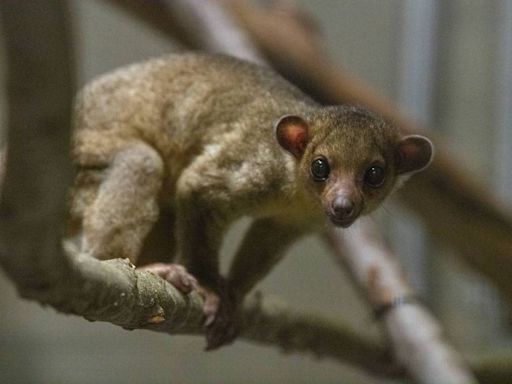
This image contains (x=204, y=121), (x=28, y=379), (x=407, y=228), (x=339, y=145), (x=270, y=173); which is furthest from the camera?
(x=407, y=228)

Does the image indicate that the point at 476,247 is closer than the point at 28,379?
Yes

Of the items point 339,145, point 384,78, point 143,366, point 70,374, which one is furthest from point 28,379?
point 339,145

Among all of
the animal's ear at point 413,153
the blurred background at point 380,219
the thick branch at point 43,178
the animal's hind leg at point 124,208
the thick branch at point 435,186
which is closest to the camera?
the thick branch at point 43,178

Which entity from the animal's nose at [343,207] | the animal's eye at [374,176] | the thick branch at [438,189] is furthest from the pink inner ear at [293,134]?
the thick branch at [438,189]

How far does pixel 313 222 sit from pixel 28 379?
5.62m

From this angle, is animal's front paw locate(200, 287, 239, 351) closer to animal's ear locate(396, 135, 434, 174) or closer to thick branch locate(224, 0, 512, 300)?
animal's ear locate(396, 135, 434, 174)

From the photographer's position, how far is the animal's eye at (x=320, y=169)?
13.7 ft

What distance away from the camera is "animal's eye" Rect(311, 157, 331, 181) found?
417 cm

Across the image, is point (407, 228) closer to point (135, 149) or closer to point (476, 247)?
point (476, 247)

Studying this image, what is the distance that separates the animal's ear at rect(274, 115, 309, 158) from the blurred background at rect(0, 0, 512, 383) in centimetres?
496

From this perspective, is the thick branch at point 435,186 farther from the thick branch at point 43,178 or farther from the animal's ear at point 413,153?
the thick branch at point 43,178

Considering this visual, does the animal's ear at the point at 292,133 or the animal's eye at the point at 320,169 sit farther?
the animal's ear at the point at 292,133

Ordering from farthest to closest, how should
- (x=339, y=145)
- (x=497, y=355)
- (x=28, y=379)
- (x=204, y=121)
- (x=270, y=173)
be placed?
1. (x=28, y=379)
2. (x=497, y=355)
3. (x=204, y=121)
4. (x=270, y=173)
5. (x=339, y=145)

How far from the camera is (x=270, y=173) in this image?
445 centimetres
